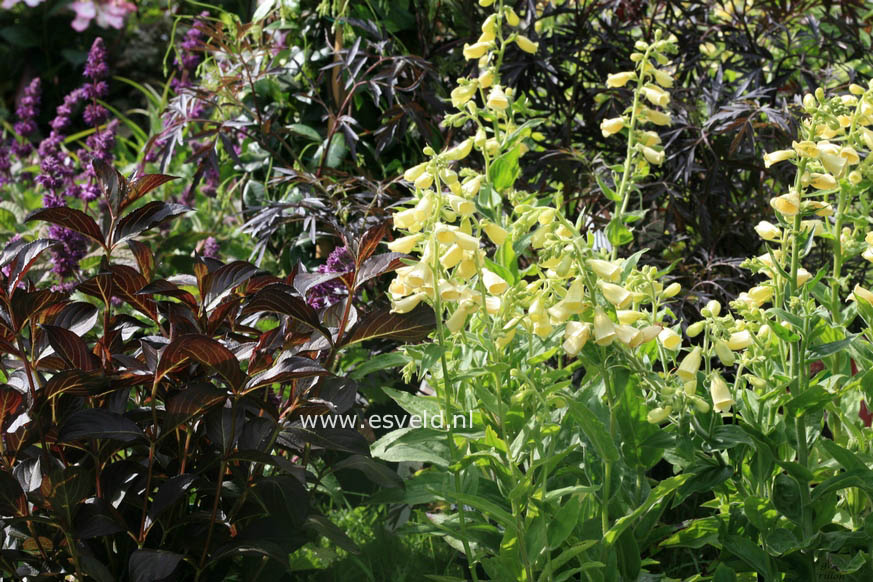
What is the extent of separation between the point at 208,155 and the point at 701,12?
1.56 meters

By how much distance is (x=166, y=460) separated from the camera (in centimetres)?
156

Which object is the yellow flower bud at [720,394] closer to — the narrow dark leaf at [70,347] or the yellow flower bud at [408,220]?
the yellow flower bud at [408,220]

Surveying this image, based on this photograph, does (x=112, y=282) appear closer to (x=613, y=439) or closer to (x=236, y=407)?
(x=236, y=407)

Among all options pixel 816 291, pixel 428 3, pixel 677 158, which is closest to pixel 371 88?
pixel 428 3

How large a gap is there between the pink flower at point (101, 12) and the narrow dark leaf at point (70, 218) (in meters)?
5.73

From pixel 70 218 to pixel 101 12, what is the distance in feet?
19.7

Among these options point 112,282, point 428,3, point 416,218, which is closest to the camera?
point 416,218

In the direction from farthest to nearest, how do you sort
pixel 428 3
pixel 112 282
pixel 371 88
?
pixel 428 3
pixel 371 88
pixel 112 282

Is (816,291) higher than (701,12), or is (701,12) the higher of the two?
(701,12)

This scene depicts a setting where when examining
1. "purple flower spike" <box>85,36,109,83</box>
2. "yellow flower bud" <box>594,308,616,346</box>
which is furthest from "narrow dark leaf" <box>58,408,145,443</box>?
"purple flower spike" <box>85,36,109,83</box>

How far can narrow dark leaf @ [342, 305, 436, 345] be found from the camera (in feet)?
4.89

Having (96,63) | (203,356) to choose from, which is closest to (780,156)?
(203,356)

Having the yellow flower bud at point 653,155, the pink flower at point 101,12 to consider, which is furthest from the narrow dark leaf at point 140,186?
the pink flower at point 101,12

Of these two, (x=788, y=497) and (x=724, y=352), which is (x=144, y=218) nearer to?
(x=724, y=352)
